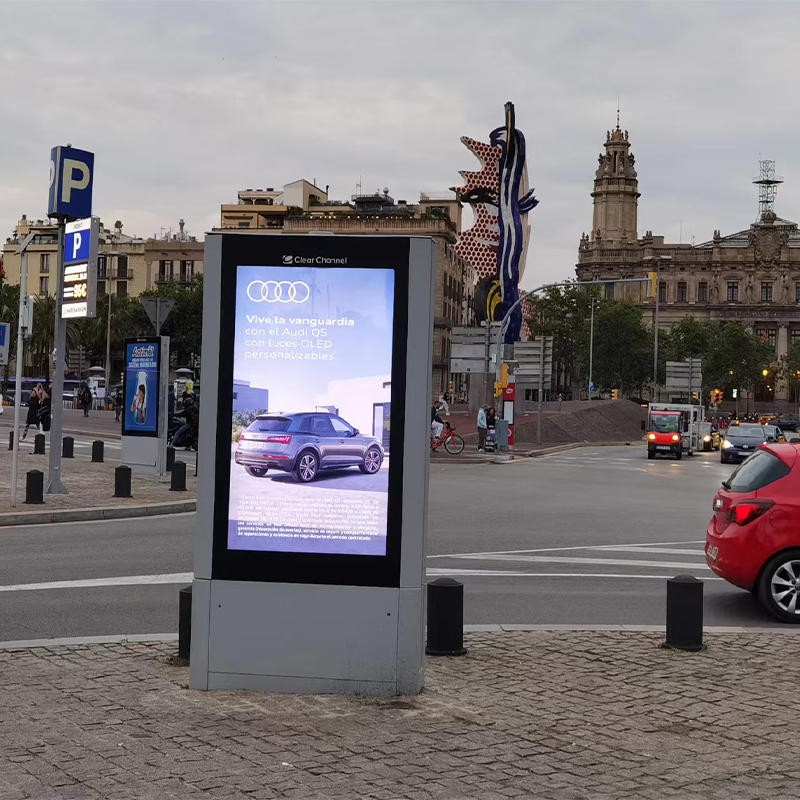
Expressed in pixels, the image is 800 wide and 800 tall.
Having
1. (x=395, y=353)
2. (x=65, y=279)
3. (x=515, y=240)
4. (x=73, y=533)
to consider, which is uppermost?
(x=515, y=240)

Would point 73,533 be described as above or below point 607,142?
below

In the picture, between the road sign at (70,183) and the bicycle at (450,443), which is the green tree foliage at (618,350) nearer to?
the bicycle at (450,443)

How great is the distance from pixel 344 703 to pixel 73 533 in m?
9.45

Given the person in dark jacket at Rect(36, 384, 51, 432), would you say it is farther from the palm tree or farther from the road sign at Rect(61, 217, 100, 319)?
the palm tree

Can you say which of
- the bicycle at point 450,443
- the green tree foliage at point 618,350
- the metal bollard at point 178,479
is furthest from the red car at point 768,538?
the green tree foliage at point 618,350

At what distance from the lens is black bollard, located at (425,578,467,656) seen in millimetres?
8102

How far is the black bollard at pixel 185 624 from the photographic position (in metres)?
7.67

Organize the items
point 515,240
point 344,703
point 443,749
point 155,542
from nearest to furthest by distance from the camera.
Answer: point 443,749 < point 344,703 < point 155,542 < point 515,240

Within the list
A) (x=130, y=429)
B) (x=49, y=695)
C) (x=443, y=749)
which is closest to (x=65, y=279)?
(x=130, y=429)

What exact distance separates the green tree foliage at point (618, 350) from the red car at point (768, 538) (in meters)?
92.2

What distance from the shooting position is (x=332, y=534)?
22.2 feet

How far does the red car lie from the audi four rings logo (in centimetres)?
518

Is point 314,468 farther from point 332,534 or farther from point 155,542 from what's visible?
point 155,542

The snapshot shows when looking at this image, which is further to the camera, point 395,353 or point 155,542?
point 155,542
